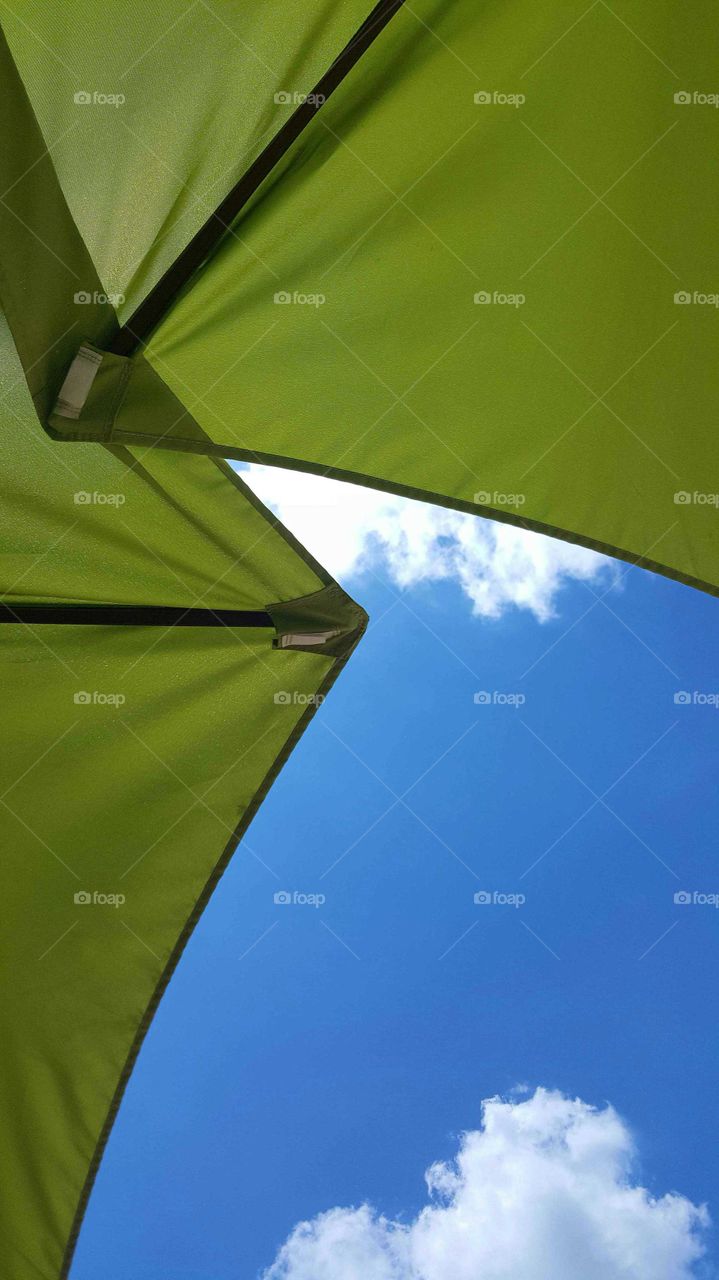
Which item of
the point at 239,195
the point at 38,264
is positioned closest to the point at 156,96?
the point at 239,195

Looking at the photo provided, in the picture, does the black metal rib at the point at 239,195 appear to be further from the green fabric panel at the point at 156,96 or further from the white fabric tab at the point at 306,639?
the white fabric tab at the point at 306,639

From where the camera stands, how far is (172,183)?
138 centimetres

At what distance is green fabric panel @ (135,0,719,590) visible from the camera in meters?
1.39

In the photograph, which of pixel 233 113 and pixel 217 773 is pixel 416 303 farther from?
pixel 217 773

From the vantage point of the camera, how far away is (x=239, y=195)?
1.36 metres

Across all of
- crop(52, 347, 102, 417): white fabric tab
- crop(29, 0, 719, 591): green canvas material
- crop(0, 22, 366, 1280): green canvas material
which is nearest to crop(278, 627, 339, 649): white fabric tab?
→ crop(0, 22, 366, 1280): green canvas material

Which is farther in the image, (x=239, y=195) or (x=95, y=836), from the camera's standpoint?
(x=95, y=836)

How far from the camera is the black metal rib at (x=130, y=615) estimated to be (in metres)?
2.04

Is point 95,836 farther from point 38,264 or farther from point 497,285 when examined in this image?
point 497,285

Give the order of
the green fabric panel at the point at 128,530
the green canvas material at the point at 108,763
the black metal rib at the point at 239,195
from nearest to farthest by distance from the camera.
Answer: the black metal rib at the point at 239,195
the green fabric panel at the point at 128,530
the green canvas material at the point at 108,763

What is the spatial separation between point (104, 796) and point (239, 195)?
1252mm

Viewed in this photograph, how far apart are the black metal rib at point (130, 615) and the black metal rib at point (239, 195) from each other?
2.38ft

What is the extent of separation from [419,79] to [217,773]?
1344mm

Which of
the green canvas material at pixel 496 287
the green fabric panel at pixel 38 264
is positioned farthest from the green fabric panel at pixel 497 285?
the green fabric panel at pixel 38 264
